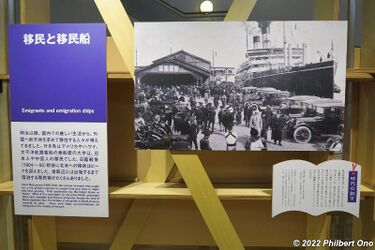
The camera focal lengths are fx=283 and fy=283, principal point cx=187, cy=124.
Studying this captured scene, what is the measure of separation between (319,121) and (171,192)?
2.62ft

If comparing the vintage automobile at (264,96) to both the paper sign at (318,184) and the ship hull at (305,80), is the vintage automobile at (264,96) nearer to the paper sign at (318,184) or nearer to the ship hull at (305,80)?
the ship hull at (305,80)

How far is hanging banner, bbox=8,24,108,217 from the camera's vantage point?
1339mm

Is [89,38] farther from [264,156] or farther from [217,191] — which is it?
[264,156]

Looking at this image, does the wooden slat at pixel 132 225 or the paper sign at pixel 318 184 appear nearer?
the paper sign at pixel 318 184

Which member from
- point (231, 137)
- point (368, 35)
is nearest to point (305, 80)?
point (231, 137)

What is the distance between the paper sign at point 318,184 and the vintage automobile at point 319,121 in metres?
0.14

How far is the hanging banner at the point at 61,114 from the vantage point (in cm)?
134

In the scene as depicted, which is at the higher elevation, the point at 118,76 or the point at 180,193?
the point at 118,76

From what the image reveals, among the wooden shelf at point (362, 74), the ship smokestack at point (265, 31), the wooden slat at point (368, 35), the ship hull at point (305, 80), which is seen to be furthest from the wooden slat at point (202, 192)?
the wooden slat at point (368, 35)

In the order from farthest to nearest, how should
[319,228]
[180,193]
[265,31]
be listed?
1. [319,228]
2. [180,193]
3. [265,31]

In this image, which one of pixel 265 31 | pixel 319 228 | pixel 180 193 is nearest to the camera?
pixel 265 31

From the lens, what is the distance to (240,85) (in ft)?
4.38

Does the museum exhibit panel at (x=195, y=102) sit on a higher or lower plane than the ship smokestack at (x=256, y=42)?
lower

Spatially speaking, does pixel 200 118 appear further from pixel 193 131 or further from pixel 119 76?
pixel 119 76
